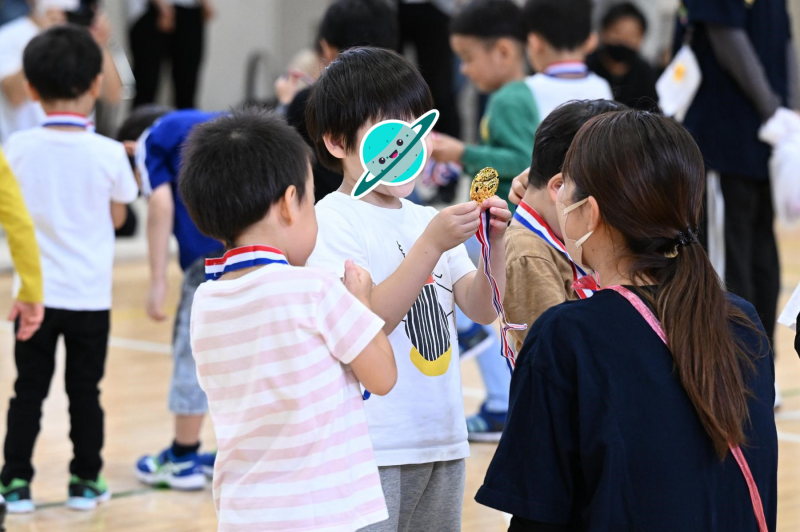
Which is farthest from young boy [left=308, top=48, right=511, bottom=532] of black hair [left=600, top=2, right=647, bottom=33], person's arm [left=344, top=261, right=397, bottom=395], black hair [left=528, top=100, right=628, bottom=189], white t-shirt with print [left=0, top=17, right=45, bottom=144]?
black hair [left=600, top=2, right=647, bottom=33]

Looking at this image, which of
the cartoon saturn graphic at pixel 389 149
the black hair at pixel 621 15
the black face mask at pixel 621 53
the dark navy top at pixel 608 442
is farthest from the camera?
the black hair at pixel 621 15

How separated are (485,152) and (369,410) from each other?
5.70 feet

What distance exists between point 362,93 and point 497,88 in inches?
84.3

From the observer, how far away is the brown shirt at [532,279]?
192cm

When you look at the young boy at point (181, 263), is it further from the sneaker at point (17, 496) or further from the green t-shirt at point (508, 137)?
the green t-shirt at point (508, 137)

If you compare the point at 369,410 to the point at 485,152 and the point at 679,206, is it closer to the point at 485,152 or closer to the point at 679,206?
the point at 679,206

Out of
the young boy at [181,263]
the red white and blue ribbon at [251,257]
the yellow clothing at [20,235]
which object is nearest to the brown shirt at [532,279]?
the red white and blue ribbon at [251,257]

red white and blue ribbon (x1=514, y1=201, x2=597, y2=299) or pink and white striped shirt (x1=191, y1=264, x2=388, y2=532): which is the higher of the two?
red white and blue ribbon (x1=514, y1=201, x2=597, y2=299)

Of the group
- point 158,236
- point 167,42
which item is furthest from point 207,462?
point 167,42

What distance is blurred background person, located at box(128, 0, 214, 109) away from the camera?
816 centimetres

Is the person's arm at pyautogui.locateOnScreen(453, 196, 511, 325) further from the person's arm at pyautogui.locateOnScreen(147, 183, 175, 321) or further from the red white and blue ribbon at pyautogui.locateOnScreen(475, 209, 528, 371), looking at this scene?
the person's arm at pyautogui.locateOnScreen(147, 183, 175, 321)

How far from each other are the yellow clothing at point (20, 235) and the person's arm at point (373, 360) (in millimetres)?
1325

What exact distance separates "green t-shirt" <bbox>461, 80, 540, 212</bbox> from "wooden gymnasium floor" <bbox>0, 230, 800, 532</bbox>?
38.0 inches

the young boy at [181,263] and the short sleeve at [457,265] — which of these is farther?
the young boy at [181,263]
